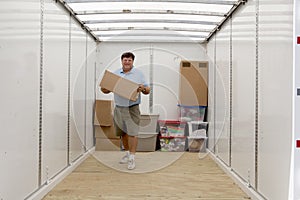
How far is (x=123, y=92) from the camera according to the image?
4.20 m

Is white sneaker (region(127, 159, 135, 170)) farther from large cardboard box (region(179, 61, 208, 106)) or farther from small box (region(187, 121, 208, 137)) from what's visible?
large cardboard box (region(179, 61, 208, 106))

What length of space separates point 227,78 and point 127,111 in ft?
3.97

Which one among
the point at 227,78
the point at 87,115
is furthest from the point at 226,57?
the point at 87,115

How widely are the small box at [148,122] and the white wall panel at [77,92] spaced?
1.00 m

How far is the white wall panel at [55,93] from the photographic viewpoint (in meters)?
3.07

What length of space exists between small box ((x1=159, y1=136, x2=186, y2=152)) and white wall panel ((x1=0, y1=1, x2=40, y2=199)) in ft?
9.77

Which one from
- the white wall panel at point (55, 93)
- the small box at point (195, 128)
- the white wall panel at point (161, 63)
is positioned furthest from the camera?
the white wall panel at point (161, 63)

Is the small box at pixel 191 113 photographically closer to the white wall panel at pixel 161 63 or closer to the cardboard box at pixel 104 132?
the white wall panel at pixel 161 63

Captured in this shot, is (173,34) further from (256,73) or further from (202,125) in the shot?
(256,73)

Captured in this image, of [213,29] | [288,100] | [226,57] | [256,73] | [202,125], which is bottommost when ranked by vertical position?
[202,125]

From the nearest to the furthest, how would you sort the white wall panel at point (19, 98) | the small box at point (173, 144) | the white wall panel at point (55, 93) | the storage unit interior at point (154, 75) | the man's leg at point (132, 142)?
the white wall panel at point (19, 98)
the storage unit interior at point (154, 75)
the white wall panel at point (55, 93)
the man's leg at point (132, 142)
the small box at point (173, 144)

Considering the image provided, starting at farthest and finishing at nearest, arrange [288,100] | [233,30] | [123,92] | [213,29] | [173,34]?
[173,34]
[213,29]
[123,92]
[233,30]
[288,100]

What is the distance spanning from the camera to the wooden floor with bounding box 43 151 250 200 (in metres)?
3.08

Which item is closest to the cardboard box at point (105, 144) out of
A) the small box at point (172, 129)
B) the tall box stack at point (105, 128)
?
the tall box stack at point (105, 128)
